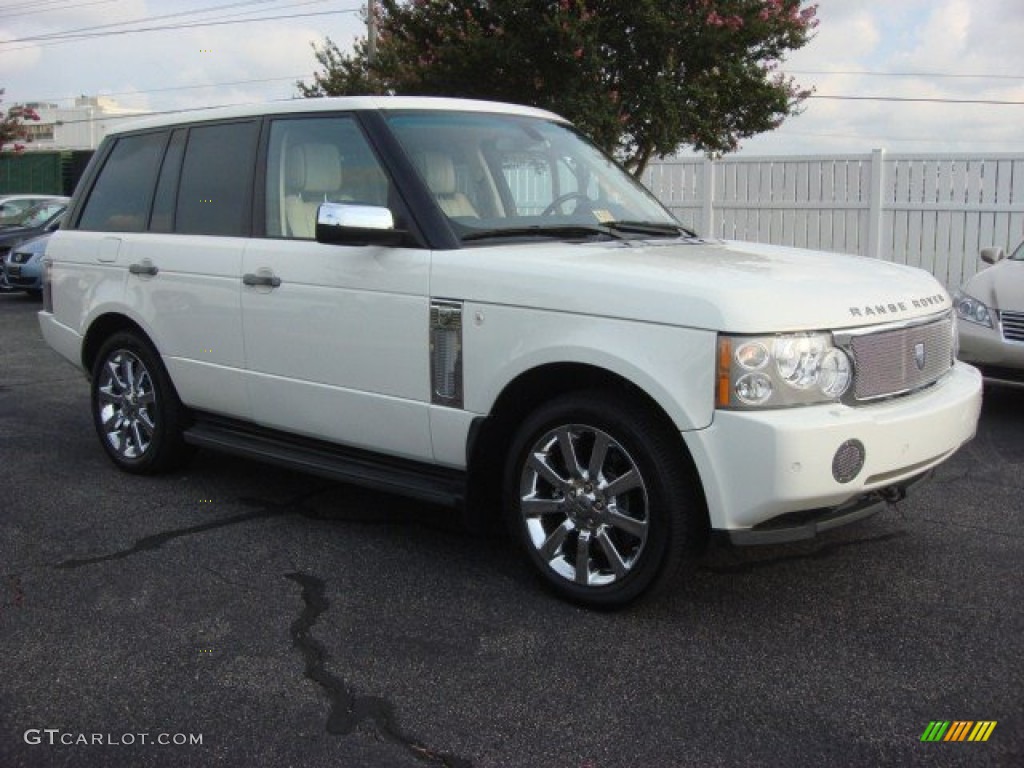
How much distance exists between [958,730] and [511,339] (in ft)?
6.31

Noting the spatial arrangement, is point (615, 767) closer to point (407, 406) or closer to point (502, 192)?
point (407, 406)

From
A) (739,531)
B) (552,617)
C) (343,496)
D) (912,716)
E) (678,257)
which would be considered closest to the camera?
(912,716)

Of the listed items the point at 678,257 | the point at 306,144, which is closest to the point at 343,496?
the point at 306,144

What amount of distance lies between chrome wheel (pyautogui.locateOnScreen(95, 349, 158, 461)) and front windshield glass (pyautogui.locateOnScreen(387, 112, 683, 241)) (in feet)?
7.09

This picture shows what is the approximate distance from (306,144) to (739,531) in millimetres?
2686

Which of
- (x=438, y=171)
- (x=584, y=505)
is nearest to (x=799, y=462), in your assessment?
(x=584, y=505)

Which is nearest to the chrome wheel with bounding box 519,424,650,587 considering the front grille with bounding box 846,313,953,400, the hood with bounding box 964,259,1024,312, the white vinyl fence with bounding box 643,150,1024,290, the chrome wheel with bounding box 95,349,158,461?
the front grille with bounding box 846,313,953,400

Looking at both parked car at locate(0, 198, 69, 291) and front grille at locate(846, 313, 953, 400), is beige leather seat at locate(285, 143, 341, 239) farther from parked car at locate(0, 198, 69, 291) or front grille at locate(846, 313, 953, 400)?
parked car at locate(0, 198, 69, 291)

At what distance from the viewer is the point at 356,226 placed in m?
4.00

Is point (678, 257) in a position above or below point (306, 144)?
below

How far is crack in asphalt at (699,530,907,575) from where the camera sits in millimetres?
4254

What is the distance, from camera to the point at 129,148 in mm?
5891

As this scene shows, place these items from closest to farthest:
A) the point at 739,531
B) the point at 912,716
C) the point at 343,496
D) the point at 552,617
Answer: the point at 912,716 < the point at 739,531 < the point at 552,617 < the point at 343,496

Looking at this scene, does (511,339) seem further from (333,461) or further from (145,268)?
(145,268)
